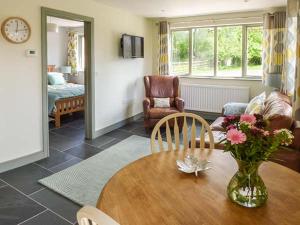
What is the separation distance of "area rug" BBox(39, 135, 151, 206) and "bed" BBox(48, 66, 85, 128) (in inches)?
69.2

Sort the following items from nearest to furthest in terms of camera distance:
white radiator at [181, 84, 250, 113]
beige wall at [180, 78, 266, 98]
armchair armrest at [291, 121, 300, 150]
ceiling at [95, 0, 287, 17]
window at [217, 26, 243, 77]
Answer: armchair armrest at [291, 121, 300, 150] < ceiling at [95, 0, 287, 17] < beige wall at [180, 78, 266, 98] < white radiator at [181, 84, 250, 113] < window at [217, 26, 243, 77]

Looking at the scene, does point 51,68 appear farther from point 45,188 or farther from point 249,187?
point 249,187

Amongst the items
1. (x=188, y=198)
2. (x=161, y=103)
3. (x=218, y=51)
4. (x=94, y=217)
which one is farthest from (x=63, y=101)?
(x=94, y=217)

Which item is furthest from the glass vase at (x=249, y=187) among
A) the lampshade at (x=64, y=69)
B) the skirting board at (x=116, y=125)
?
the lampshade at (x=64, y=69)

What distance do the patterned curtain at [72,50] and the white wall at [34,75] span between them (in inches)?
134

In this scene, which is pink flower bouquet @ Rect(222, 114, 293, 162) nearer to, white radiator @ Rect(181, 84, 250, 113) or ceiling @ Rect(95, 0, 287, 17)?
ceiling @ Rect(95, 0, 287, 17)

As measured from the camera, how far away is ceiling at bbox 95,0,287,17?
433 centimetres

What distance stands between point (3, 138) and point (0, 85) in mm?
638

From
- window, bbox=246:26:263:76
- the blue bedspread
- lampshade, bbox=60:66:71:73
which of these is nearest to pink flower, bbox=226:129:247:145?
the blue bedspread

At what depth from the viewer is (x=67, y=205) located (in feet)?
8.32

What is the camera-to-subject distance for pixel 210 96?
579 centimetres

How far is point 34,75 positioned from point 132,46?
7.67 ft

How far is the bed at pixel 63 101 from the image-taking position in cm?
529

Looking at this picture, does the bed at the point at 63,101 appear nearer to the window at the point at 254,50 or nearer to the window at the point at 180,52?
the window at the point at 180,52
